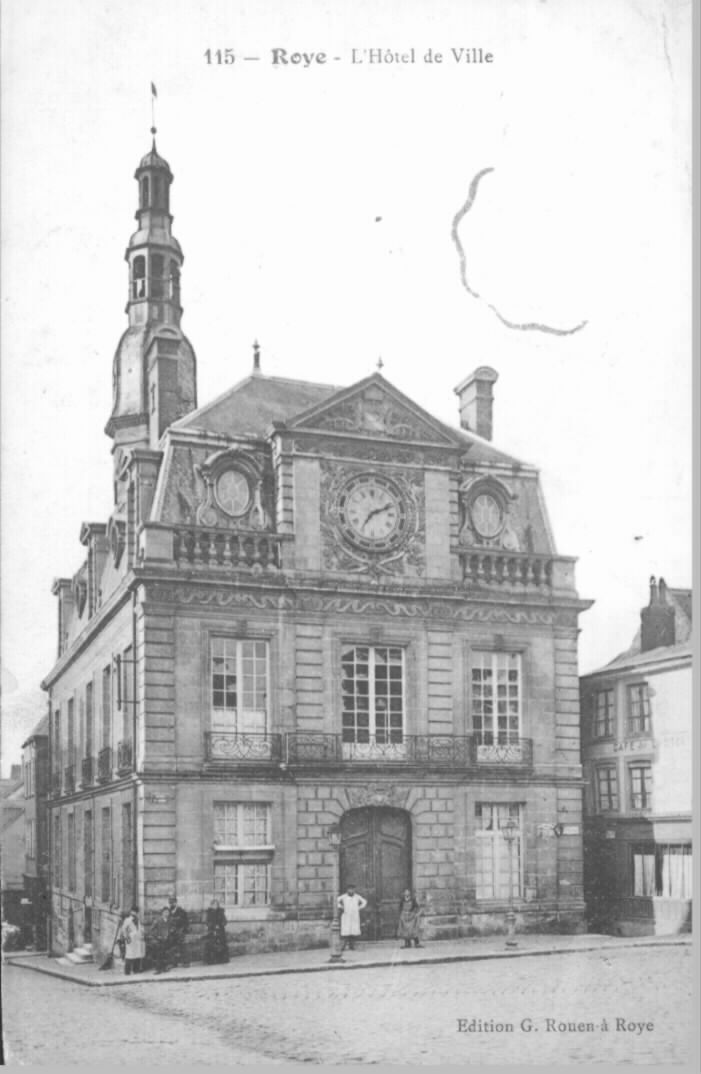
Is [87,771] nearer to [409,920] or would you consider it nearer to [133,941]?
[133,941]

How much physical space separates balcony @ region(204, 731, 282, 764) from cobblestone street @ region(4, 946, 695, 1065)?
5.98ft

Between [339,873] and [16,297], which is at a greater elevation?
[16,297]

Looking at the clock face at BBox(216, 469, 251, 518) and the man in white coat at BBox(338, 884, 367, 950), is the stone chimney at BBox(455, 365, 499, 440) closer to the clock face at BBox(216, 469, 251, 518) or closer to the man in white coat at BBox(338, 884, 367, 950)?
the clock face at BBox(216, 469, 251, 518)

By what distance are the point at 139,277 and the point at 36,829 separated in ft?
15.2

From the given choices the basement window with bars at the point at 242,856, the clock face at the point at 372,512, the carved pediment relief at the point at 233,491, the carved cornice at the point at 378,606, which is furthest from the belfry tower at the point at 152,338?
the basement window with bars at the point at 242,856

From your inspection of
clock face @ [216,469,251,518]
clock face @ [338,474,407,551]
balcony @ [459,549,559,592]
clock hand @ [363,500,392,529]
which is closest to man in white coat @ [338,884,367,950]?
balcony @ [459,549,559,592]

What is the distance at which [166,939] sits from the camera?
12.2 meters

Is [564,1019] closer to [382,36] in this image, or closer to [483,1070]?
[483,1070]

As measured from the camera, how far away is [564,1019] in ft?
37.6

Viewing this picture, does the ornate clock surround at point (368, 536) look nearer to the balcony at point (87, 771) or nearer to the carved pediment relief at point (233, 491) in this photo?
the carved pediment relief at point (233, 491)

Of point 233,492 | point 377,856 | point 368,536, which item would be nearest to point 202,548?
point 233,492

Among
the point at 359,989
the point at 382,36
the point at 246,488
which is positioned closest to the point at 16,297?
the point at 246,488

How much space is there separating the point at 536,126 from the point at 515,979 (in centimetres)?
682

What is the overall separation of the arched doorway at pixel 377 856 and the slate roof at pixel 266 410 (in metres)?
3.32
